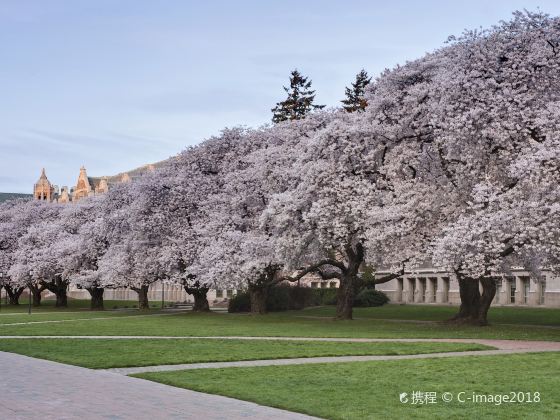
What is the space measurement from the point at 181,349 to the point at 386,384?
Result: 10.2 meters

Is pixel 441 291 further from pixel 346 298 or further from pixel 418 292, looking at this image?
pixel 346 298

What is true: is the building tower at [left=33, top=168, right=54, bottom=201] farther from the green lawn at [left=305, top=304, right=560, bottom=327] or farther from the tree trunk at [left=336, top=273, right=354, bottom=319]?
the tree trunk at [left=336, top=273, right=354, bottom=319]

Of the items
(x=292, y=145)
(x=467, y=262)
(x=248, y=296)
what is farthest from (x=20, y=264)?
(x=467, y=262)

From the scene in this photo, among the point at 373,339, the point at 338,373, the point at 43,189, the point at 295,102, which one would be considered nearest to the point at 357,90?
the point at 295,102

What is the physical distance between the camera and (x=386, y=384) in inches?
679

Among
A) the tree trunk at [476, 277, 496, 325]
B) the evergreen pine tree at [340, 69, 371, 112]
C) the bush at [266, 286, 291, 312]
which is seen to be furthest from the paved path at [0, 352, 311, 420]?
the evergreen pine tree at [340, 69, 371, 112]

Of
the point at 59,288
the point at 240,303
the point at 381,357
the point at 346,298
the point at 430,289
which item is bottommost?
the point at 240,303

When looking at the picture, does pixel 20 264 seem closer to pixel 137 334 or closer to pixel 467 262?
pixel 137 334

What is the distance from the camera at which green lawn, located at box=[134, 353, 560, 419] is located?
1388 cm

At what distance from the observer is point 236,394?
15.5 metres

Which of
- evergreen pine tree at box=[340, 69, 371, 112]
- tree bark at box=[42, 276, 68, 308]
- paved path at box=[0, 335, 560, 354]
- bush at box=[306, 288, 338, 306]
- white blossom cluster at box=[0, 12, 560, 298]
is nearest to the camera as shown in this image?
paved path at box=[0, 335, 560, 354]

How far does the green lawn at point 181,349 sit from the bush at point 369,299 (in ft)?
148

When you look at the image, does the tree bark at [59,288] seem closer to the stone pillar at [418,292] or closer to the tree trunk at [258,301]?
the tree trunk at [258,301]

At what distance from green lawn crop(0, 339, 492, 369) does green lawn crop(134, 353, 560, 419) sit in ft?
9.25
